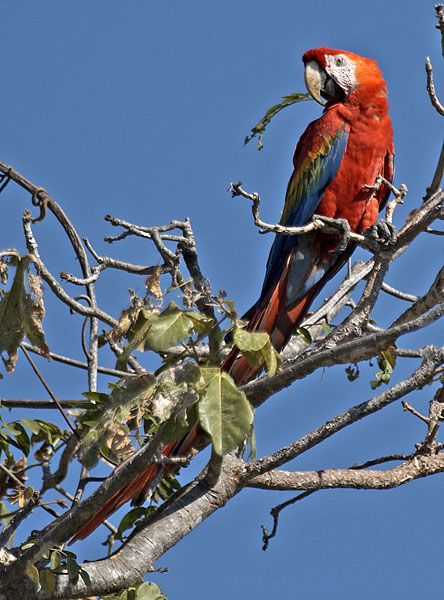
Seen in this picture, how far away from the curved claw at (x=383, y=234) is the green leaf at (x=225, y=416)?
930 millimetres

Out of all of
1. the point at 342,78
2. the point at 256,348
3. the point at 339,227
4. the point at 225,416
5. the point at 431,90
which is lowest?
the point at 225,416

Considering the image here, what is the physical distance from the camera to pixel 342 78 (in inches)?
131

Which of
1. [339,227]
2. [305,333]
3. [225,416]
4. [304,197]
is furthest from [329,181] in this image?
[225,416]

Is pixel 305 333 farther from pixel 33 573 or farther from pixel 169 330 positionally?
pixel 33 573

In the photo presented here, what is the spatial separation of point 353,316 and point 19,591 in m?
1.11

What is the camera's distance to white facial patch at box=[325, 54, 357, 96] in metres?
3.30

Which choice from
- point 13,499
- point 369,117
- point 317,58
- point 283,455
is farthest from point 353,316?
point 317,58

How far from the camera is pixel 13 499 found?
1987 mm

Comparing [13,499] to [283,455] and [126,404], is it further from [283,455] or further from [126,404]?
[283,455]

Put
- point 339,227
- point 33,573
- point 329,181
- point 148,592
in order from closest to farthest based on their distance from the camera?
point 33,573
point 148,592
point 339,227
point 329,181

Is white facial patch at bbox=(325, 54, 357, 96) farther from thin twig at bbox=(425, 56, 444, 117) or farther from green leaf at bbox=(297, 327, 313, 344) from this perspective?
green leaf at bbox=(297, 327, 313, 344)

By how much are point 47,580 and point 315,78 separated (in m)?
2.52

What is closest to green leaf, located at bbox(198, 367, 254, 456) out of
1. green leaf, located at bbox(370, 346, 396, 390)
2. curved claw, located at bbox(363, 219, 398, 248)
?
curved claw, located at bbox(363, 219, 398, 248)

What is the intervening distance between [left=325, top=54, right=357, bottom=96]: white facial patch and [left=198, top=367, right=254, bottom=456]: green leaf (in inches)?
88.2
